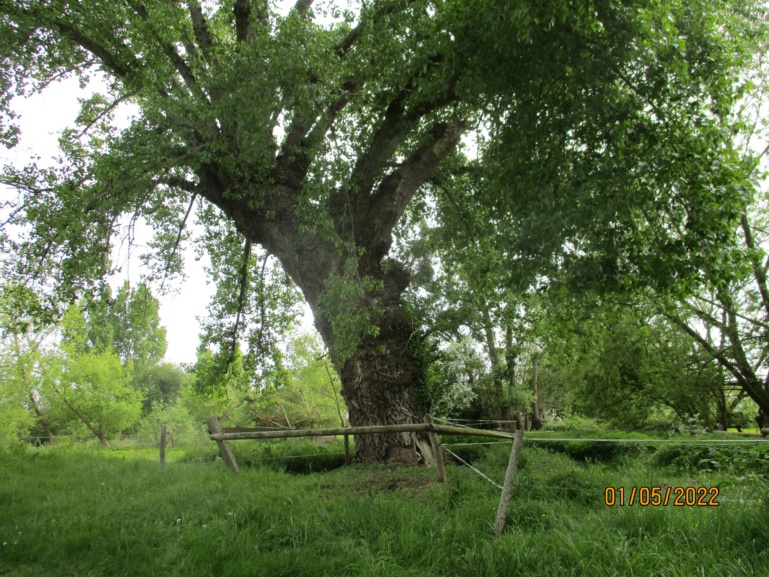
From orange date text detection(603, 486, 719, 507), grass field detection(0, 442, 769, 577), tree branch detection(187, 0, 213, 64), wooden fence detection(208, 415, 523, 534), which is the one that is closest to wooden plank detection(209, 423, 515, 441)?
wooden fence detection(208, 415, 523, 534)

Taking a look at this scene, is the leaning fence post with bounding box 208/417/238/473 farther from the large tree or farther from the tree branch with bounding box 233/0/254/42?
the tree branch with bounding box 233/0/254/42

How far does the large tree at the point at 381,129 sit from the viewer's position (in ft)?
17.9

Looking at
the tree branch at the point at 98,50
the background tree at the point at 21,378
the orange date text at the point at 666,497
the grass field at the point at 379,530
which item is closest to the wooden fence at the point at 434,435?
the grass field at the point at 379,530

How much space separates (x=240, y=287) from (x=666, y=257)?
10.7 m

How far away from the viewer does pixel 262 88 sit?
7.11 meters

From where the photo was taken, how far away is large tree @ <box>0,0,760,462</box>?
17.9 ft

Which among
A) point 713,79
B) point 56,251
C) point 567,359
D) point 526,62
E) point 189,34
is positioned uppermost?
point 189,34

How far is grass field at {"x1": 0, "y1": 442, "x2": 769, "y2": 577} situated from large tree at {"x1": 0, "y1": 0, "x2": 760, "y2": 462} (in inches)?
106

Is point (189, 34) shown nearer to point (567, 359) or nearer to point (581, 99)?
point (581, 99)

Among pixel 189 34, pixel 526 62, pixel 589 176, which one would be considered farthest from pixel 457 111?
pixel 189 34

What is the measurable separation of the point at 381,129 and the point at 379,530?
6713 mm

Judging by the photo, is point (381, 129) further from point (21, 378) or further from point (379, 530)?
point (21, 378)

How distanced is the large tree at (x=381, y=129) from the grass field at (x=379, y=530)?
8.87ft

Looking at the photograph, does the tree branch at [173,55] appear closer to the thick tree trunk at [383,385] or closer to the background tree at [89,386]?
the thick tree trunk at [383,385]
